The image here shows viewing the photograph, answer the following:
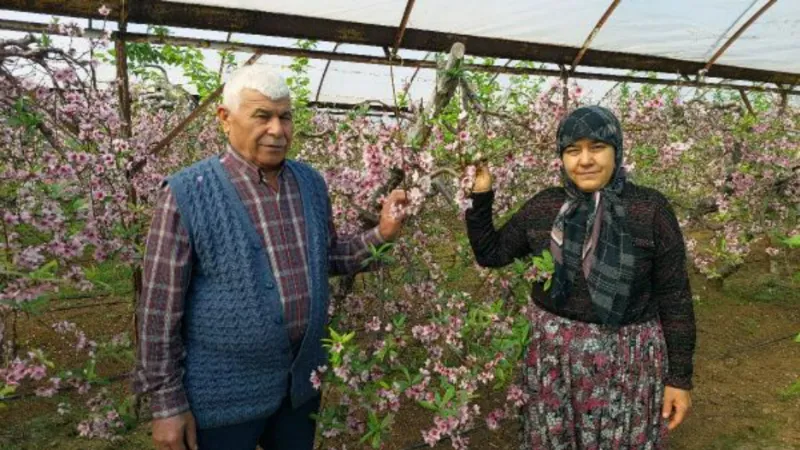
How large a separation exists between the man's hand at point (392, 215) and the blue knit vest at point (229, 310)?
1.24 feet

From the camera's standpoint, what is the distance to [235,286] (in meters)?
1.93

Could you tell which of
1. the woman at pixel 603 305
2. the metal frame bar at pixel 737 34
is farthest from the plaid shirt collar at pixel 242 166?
the metal frame bar at pixel 737 34

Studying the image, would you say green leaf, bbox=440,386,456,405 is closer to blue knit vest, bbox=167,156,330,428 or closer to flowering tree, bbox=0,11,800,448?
flowering tree, bbox=0,11,800,448

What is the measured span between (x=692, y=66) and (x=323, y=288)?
668 centimetres

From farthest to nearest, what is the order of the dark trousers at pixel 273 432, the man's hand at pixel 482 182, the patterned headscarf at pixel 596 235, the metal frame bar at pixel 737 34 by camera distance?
1. the metal frame bar at pixel 737 34
2. the man's hand at pixel 482 182
3. the patterned headscarf at pixel 596 235
4. the dark trousers at pixel 273 432

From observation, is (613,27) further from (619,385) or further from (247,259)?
(247,259)

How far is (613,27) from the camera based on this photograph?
20.4 feet

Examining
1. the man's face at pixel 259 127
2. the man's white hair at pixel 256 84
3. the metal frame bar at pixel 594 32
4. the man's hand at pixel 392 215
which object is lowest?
the man's hand at pixel 392 215

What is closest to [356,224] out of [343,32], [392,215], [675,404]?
[392,215]

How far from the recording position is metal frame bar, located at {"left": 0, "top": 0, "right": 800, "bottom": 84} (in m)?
3.95

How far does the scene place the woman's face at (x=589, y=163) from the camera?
229cm

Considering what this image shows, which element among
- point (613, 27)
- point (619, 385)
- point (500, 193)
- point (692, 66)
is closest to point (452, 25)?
point (613, 27)

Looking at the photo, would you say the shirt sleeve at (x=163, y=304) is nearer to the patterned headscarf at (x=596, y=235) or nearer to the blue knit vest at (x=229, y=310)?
the blue knit vest at (x=229, y=310)

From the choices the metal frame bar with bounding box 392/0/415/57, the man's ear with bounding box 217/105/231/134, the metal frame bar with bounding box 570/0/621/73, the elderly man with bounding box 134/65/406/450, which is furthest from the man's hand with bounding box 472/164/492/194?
the metal frame bar with bounding box 570/0/621/73
